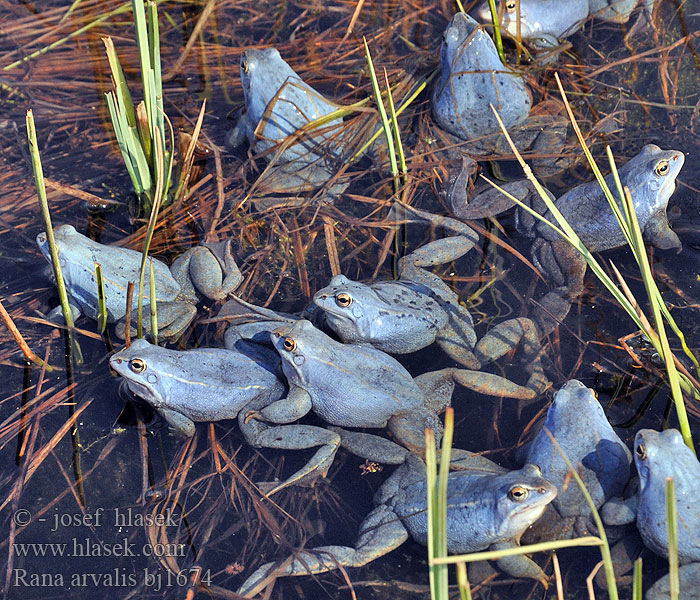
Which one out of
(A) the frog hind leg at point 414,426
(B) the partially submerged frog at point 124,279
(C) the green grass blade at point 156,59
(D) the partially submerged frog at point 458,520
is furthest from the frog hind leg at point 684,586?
(C) the green grass blade at point 156,59

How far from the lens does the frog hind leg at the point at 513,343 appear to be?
5137 millimetres

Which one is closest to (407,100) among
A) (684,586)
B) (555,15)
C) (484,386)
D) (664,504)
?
(555,15)

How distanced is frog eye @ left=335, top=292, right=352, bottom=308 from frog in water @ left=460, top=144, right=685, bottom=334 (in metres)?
1.55

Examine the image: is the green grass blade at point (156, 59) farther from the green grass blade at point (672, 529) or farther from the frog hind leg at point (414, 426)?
the green grass blade at point (672, 529)

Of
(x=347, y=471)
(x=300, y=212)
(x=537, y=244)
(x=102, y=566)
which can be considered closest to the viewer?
(x=102, y=566)

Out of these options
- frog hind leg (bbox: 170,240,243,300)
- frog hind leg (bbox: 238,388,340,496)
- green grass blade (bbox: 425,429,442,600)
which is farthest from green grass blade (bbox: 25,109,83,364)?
green grass blade (bbox: 425,429,442,600)

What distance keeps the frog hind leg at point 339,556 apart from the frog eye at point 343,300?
151cm

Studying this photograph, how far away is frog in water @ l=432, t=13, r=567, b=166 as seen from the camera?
20.5ft

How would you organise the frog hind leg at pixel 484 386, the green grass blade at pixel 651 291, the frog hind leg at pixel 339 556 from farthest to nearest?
the frog hind leg at pixel 484 386
the frog hind leg at pixel 339 556
the green grass blade at pixel 651 291

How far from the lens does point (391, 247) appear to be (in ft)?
19.9

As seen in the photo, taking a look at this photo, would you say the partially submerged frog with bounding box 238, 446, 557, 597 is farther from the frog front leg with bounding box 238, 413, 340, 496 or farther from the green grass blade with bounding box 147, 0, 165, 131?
the green grass blade with bounding box 147, 0, 165, 131

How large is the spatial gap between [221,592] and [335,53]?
5.57 metres

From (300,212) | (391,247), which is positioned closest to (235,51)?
(300,212)

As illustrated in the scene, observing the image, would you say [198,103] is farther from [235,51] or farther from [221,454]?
[221,454]
